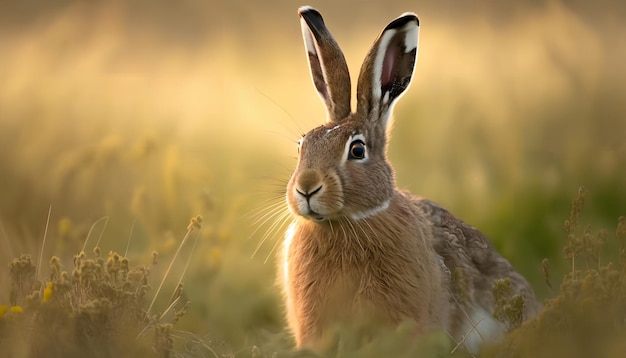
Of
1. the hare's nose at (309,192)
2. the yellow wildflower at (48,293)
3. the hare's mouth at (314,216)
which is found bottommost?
the yellow wildflower at (48,293)

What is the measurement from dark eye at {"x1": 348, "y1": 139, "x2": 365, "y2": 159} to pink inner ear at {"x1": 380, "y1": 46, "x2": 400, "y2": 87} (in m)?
0.34

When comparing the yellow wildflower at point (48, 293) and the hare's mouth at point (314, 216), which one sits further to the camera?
the hare's mouth at point (314, 216)

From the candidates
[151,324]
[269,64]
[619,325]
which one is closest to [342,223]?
[151,324]

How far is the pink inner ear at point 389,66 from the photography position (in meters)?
4.16

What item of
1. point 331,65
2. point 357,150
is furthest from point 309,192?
point 331,65

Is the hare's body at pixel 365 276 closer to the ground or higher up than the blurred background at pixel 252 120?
closer to the ground

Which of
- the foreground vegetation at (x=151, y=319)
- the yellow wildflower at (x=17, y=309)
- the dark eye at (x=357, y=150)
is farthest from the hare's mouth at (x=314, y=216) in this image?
the yellow wildflower at (x=17, y=309)

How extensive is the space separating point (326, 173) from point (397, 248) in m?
0.51

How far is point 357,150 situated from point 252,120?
4.77ft

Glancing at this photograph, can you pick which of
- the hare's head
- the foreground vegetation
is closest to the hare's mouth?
the hare's head

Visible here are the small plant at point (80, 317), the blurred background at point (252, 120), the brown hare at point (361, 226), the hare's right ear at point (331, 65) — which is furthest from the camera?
the blurred background at point (252, 120)

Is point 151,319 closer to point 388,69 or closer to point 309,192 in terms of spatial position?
point 309,192

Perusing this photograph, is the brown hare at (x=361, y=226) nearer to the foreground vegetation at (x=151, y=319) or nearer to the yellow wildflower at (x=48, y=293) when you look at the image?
the foreground vegetation at (x=151, y=319)

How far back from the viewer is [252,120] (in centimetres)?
534
